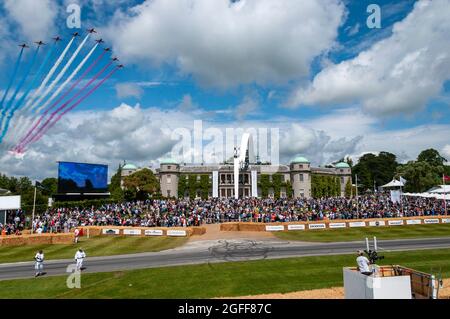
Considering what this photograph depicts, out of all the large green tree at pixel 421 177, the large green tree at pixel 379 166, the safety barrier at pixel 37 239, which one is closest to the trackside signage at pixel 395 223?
the safety barrier at pixel 37 239

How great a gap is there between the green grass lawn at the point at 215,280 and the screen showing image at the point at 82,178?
48236mm

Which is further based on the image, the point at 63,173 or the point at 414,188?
the point at 414,188

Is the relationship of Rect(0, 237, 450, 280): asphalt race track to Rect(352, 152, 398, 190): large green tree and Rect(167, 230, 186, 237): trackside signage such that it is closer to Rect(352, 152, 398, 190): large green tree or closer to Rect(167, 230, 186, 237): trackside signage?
Rect(167, 230, 186, 237): trackside signage

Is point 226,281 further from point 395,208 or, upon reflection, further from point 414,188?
point 414,188

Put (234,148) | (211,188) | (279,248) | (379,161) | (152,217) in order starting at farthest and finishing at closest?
(379,161), (211,188), (234,148), (152,217), (279,248)

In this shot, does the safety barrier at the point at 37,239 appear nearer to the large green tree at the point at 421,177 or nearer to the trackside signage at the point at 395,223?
the trackside signage at the point at 395,223

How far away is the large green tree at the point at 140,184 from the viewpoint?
287ft

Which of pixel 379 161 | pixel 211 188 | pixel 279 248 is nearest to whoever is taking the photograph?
pixel 279 248

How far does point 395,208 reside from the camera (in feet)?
173

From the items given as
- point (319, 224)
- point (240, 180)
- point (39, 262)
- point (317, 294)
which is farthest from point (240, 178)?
point (317, 294)
